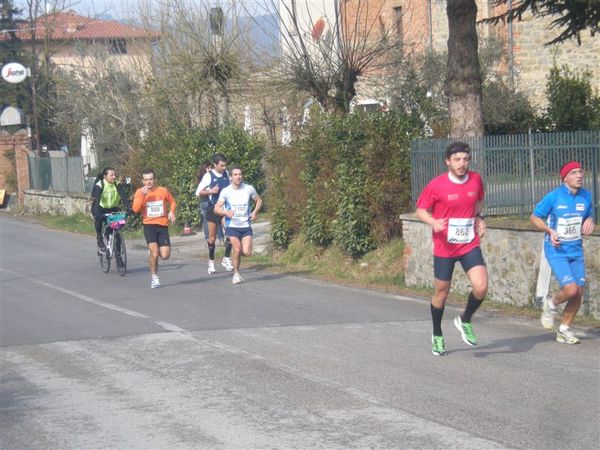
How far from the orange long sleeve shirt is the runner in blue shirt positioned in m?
7.18

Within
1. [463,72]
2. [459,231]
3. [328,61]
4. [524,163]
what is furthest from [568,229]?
[328,61]

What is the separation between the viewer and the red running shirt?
29.4 ft

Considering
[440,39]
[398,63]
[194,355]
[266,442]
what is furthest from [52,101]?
[266,442]

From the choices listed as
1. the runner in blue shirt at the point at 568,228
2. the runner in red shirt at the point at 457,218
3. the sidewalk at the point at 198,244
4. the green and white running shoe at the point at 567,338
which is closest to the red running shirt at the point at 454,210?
the runner in red shirt at the point at 457,218

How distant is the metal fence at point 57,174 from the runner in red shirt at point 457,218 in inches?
1036

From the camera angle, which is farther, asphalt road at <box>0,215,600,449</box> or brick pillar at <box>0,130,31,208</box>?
brick pillar at <box>0,130,31,208</box>

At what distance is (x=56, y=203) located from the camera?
36.0 metres

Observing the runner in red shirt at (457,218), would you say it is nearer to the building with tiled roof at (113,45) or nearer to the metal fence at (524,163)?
the metal fence at (524,163)

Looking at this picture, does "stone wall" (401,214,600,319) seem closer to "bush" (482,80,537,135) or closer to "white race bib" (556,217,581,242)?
"white race bib" (556,217,581,242)

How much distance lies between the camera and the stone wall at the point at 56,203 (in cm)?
3300

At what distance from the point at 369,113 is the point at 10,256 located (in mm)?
9409

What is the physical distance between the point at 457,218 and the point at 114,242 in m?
9.65

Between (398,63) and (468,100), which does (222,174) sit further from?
(398,63)

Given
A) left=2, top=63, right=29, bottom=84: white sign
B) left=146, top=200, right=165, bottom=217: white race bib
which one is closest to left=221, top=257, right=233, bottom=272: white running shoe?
left=146, top=200, right=165, bottom=217: white race bib
